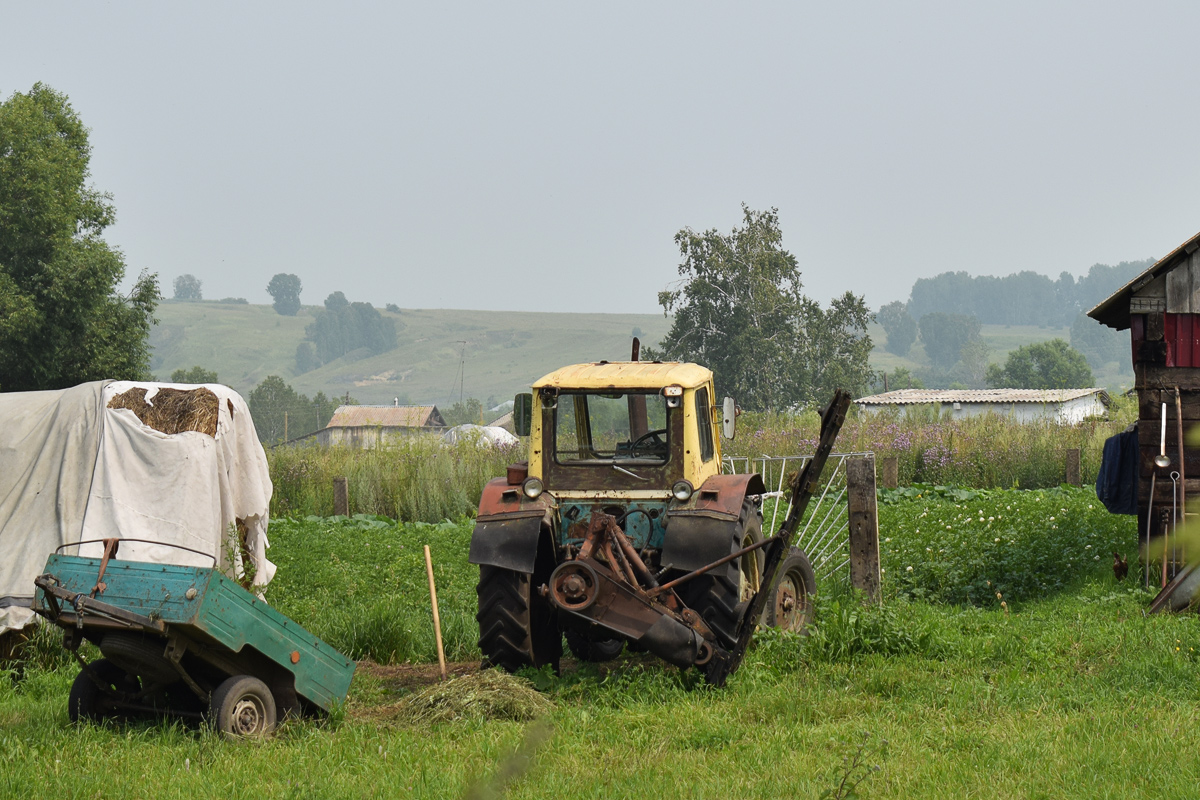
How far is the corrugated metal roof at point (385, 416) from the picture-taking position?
78.2ft

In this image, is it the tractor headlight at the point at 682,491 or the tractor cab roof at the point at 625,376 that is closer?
the tractor headlight at the point at 682,491

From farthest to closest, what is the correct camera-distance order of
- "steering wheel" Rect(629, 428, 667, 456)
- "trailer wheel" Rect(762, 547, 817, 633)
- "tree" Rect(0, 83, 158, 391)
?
"tree" Rect(0, 83, 158, 391)
"steering wheel" Rect(629, 428, 667, 456)
"trailer wheel" Rect(762, 547, 817, 633)

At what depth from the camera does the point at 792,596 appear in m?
9.41

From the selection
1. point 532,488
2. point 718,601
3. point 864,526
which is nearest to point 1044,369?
point 864,526

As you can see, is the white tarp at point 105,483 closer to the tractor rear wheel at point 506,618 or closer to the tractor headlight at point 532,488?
the tractor rear wheel at point 506,618

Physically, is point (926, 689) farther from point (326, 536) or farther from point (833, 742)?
point (326, 536)

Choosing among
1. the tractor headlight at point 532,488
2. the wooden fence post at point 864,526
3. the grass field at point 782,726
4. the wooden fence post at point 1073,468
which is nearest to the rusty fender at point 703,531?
the grass field at point 782,726

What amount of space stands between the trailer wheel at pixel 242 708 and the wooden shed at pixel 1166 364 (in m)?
8.62

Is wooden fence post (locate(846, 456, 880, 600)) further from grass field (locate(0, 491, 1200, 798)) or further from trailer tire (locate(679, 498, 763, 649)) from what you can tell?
trailer tire (locate(679, 498, 763, 649))

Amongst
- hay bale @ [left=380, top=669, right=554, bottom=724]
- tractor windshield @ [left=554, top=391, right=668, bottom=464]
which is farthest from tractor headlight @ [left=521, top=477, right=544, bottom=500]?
hay bale @ [left=380, top=669, right=554, bottom=724]

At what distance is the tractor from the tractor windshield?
0.01 meters

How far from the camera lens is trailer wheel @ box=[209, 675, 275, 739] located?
259 inches

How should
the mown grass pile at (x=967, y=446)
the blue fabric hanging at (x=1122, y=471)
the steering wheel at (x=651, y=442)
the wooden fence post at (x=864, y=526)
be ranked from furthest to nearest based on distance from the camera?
1. the mown grass pile at (x=967, y=446)
2. the blue fabric hanging at (x=1122, y=471)
3. the wooden fence post at (x=864, y=526)
4. the steering wheel at (x=651, y=442)

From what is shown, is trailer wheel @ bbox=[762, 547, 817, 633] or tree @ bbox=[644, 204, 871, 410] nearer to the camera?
trailer wheel @ bbox=[762, 547, 817, 633]
